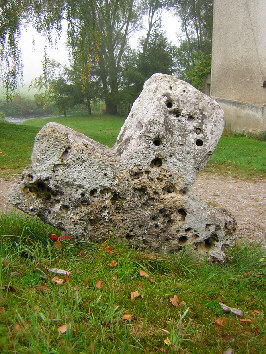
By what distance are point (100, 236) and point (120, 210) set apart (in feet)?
1.04

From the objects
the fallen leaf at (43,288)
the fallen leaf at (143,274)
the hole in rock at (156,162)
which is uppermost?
the hole in rock at (156,162)

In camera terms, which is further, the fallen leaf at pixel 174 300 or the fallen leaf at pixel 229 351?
the fallen leaf at pixel 174 300

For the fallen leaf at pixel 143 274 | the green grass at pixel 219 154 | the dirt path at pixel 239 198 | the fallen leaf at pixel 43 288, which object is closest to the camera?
the fallen leaf at pixel 43 288

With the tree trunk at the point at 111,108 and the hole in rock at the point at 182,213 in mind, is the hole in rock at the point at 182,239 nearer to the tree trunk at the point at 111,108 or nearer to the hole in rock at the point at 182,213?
the hole in rock at the point at 182,213

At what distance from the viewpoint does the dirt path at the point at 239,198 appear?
5.92m

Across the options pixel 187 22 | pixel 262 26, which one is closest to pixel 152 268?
pixel 262 26

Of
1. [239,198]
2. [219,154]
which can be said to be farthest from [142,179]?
[219,154]

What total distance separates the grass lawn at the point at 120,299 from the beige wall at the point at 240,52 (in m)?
11.5

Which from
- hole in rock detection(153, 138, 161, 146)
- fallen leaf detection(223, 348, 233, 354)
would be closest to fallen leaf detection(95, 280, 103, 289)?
fallen leaf detection(223, 348, 233, 354)

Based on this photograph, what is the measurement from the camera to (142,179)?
365 cm

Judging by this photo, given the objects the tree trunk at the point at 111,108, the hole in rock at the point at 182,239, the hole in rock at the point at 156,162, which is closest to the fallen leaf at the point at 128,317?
the hole in rock at the point at 182,239

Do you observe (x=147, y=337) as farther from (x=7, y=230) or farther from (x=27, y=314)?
(x=7, y=230)

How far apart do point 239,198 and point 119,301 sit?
5341 millimetres

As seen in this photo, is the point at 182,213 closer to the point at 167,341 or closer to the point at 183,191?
the point at 183,191
